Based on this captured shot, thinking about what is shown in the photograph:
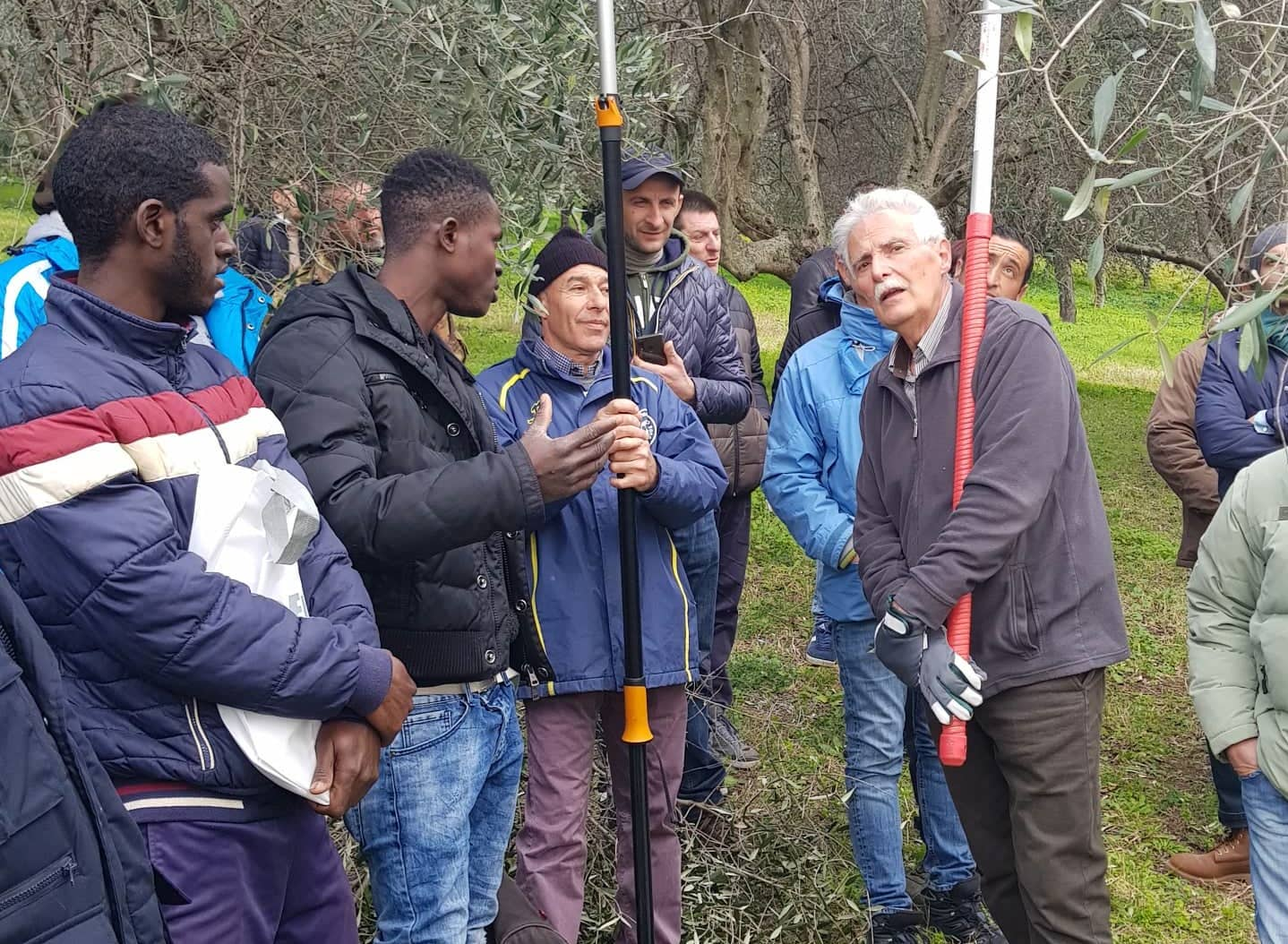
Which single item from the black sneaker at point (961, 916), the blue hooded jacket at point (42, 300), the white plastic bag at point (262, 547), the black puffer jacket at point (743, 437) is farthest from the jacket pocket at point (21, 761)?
the black puffer jacket at point (743, 437)

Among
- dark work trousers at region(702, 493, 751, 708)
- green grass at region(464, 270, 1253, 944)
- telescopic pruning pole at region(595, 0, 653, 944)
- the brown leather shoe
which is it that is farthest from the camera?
dark work trousers at region(702, 493, 751, 708)

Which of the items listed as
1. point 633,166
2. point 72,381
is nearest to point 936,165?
point 633,166

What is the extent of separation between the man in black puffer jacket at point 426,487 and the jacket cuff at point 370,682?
29cm

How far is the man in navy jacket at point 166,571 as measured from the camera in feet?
6.93

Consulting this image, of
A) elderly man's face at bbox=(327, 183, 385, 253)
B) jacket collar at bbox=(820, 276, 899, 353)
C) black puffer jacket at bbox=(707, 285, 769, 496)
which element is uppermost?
elderly man's face at bbox=(327, 183, 385, 253)

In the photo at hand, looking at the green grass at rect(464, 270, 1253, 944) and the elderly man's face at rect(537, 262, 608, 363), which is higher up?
the elderly man's face at rect(537, 262, 608, 363)

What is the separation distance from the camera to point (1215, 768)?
4871mm

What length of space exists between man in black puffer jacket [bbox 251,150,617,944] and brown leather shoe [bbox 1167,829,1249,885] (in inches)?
118

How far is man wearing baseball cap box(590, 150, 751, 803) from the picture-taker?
4.73 meters

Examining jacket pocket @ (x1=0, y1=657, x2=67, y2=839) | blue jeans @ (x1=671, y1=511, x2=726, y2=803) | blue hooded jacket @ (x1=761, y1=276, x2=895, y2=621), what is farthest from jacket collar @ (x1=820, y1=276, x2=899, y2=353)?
jacket pocket @ (x1=0, y1=657, x2=67, y2=839)

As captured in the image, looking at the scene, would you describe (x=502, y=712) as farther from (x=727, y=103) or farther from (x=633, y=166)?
(x=727, y=103)

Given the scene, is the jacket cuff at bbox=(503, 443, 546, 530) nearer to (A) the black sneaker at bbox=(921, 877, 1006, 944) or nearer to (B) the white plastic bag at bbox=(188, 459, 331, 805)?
(B) the white plastic bag at bbox=(188, 459, 331, 805)

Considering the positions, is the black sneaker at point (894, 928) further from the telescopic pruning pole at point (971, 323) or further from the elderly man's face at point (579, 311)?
the elderly man's face at point (579, 311)

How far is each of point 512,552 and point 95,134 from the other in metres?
1.38
